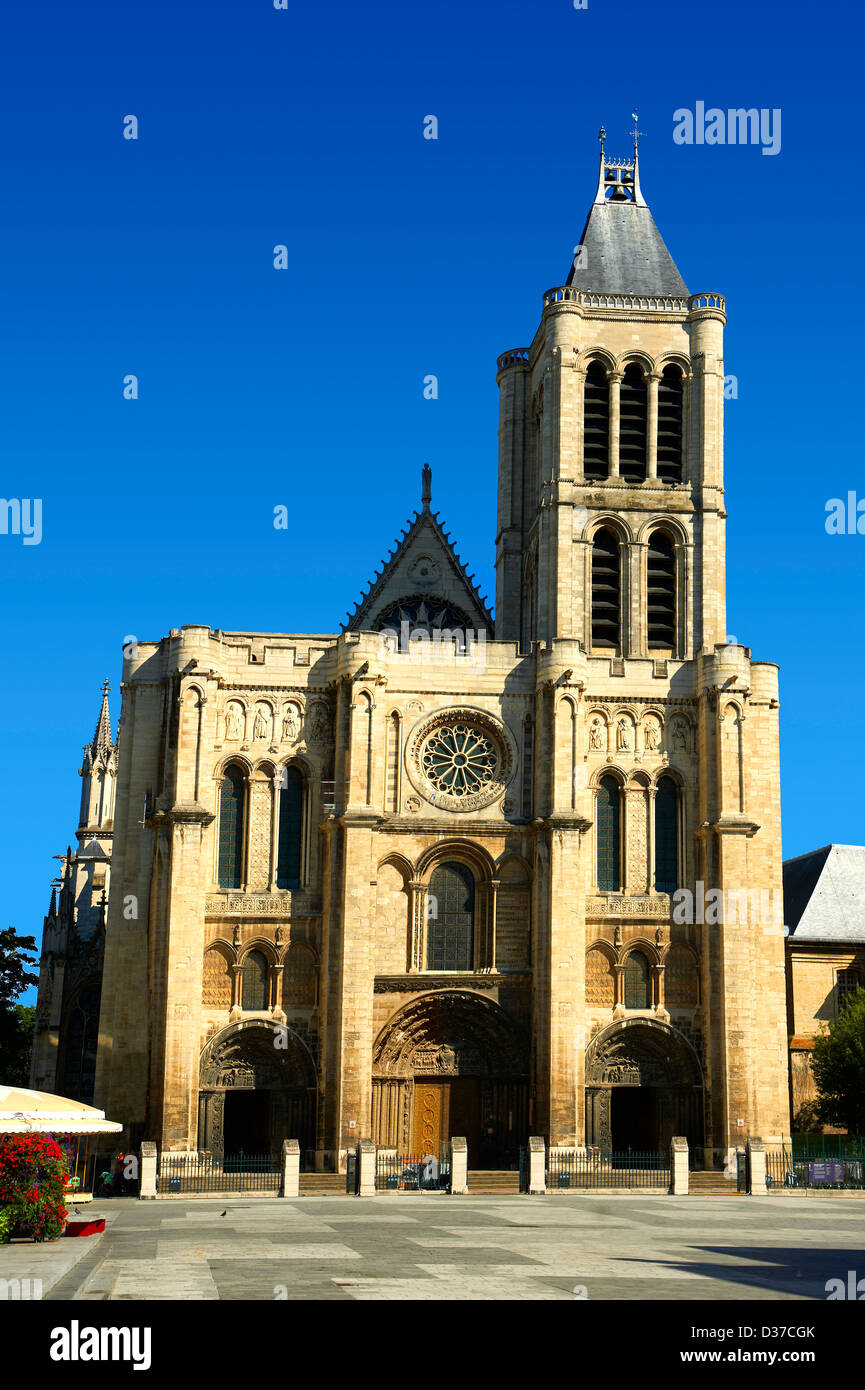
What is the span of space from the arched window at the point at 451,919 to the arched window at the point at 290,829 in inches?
151

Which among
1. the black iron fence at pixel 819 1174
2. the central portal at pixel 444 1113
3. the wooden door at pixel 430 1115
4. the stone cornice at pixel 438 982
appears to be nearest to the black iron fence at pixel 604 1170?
the black iron fence at pixel 819 1174

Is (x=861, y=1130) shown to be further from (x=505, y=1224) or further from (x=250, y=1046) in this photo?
(x=505, y=1224)

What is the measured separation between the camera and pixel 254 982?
43.8m

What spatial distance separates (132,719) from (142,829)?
10.2 ft

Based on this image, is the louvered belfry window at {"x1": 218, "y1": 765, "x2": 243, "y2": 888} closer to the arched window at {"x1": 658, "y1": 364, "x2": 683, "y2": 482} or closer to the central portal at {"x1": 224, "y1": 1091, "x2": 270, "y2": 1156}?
the central portal at {"x1": 224, "y1": 1091, "x2": 270, "y2": 1156}

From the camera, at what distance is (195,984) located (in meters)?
42.2

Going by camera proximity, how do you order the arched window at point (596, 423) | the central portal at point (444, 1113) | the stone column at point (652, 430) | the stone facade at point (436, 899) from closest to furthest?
the stone facade at point (436, 899) < the central portal at point (444, 1113) < the stone column at point (652, 430) < the arched window at point (596, 423)

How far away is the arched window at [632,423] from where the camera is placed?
5116 centimetres

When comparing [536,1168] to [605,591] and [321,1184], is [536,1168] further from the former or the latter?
[605,591]

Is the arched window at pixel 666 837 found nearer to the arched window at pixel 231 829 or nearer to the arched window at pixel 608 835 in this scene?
the arched window at pixel 608 835

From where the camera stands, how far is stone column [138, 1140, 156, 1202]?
36.5 metres

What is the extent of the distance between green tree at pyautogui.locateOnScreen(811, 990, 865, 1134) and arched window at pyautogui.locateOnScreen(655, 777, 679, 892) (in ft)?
21.1

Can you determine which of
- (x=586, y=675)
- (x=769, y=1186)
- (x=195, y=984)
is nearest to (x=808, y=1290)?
(x=769, y=1186)

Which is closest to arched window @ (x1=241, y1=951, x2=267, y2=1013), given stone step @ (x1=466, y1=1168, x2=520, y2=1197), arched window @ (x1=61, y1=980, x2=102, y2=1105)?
stone step @ (x1=466, y1=1168, x2=520, y2=1197)
